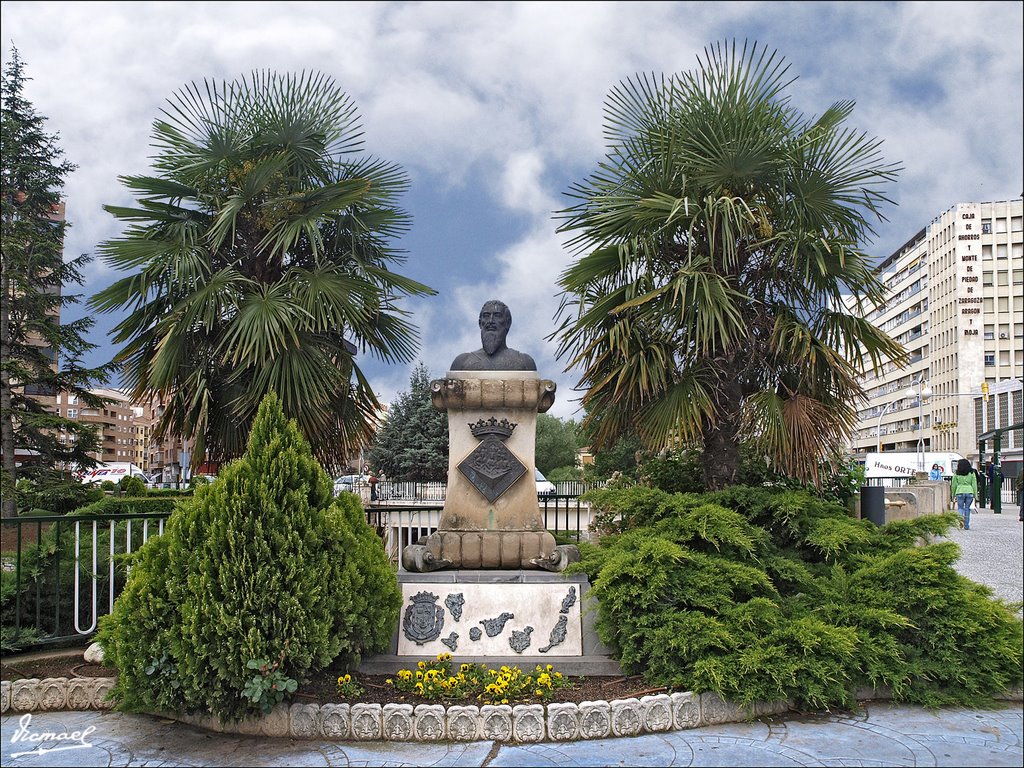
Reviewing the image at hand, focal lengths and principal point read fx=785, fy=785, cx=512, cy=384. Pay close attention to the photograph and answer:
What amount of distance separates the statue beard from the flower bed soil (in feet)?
11.4

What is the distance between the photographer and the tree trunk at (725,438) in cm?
821

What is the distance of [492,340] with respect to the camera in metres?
8.16

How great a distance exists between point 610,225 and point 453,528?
3671 millimetres

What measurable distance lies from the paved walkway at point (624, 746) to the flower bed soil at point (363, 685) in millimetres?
376

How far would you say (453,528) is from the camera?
305 inches

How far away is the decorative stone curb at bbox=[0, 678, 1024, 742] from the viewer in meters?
4.98

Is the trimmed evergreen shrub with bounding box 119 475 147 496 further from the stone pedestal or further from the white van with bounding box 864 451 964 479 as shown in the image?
the white van with bounding box 864 451 964 479

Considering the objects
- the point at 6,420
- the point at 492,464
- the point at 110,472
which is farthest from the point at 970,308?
the point at 6,420

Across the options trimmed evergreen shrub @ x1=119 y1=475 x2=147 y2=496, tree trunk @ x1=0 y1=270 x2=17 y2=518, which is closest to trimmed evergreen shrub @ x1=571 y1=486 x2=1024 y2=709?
tree trunk @ x1=0 y1=270 x2=17 y2=518

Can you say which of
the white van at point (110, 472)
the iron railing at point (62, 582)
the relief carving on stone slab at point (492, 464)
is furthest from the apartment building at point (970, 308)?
the iron railing at point (62, 582)

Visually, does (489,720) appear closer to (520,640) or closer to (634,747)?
(634,747)

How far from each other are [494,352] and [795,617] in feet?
12.6

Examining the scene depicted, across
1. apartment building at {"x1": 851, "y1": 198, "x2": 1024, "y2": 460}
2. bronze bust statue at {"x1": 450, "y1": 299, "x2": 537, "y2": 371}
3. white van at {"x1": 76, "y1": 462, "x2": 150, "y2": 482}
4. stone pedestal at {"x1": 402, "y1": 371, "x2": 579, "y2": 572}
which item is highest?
apartment building at {"x1": 851, "y1": 198, "x2": 1024, "y2": 460}

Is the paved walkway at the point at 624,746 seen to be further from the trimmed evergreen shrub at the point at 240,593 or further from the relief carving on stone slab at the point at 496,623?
the relief carving on stone slab at the point at 496,623
